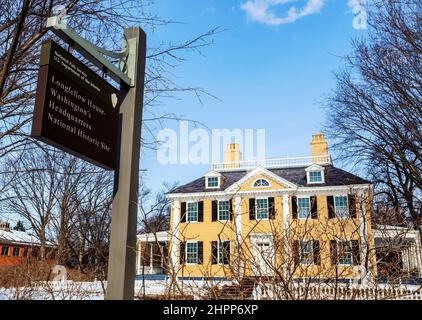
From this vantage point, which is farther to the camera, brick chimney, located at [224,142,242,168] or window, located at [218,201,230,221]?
brick chimney, located at [224,142,242,168]

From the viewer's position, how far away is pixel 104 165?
2615mm

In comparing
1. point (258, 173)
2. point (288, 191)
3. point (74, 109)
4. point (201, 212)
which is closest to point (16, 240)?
point (201, 212)

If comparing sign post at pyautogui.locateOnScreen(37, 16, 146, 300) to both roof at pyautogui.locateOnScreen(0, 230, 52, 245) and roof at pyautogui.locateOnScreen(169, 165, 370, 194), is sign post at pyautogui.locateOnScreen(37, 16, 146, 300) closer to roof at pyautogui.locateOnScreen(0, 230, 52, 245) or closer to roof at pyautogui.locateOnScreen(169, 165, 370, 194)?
roof at pyautogui.locateOnScreen(0, 230, 52, 245)

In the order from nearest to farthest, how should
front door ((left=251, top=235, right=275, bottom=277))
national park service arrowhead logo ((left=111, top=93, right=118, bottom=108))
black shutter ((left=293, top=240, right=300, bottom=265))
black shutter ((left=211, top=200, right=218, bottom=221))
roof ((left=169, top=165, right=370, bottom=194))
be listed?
national park service arrowhead logo ((left=111, top=93, right=118, bottom=108)) → black shutter ((left=293, top=240, right=300, bottom=265)) → front door ((left=251, top=235, right=275, bottom=277)) → roof ((left=169, top=165, right=370, bottom=194)) → black shutter ((left=211, top=200, right=218, bottom=221))

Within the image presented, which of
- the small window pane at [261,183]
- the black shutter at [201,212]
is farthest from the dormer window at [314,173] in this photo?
the black shutter at [201,212]

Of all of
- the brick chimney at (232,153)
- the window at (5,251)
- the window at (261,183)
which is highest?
the brick chimney at (232,153)

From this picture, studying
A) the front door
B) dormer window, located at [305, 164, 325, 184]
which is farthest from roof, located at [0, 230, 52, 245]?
dormer window, located at [305, 164, 325, 184]

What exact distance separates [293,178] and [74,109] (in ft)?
85.1

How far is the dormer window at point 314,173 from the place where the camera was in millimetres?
26016

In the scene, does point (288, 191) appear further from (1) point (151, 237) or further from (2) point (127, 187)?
(2) point (127, 187)

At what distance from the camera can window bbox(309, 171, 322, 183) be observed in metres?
26.0

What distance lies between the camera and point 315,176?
26.2 meters

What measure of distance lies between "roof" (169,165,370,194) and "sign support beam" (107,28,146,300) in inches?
903

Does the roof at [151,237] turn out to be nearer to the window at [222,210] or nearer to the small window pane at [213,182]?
the window at [222,210]
